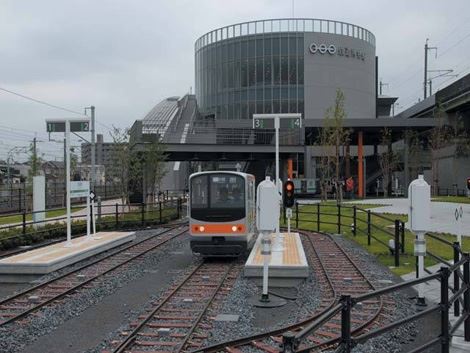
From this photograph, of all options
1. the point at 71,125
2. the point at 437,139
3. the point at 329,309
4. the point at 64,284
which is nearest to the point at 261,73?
the point at 437,139

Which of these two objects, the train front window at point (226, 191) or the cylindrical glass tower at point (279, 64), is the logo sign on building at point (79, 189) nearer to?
the train front window at point (226, 191)

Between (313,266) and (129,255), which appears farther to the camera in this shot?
(129,255)

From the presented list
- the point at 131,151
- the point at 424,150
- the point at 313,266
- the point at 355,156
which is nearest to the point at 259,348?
the point at 313,266

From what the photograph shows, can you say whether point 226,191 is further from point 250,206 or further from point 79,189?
point 79,189

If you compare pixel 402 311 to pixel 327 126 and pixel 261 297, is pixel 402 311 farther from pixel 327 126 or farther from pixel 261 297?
pixel 327 126

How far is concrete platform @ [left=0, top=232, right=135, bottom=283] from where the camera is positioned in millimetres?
12859

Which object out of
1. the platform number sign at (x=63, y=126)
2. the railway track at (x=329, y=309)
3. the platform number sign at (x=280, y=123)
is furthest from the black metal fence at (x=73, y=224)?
the railway track at (x=329, y=309)

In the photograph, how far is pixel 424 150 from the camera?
63688 millimetres

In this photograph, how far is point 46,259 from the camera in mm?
13852

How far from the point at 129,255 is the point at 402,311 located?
961 centimetres

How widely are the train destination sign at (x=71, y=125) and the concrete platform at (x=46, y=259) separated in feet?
11.3

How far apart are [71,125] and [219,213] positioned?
5125 millimetres

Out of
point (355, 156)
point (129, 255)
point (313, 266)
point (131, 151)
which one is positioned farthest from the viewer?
point (355, 156)

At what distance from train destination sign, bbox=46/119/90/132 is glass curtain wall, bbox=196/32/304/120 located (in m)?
59.4
